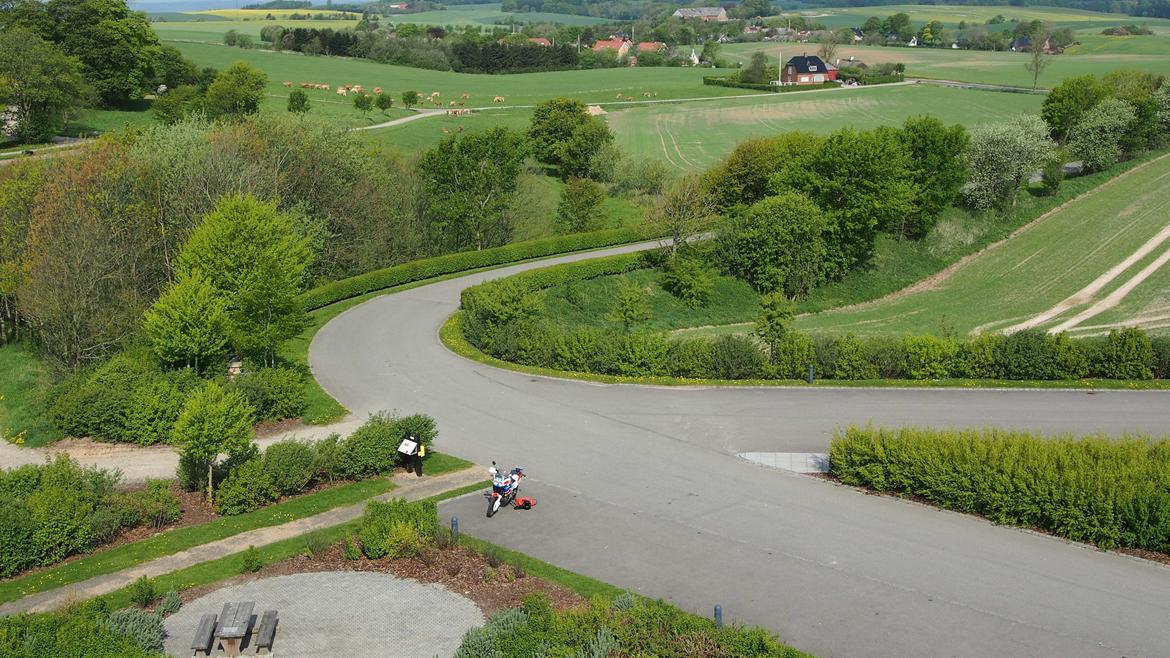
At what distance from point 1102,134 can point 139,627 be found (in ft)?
226

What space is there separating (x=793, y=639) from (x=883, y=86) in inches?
4399

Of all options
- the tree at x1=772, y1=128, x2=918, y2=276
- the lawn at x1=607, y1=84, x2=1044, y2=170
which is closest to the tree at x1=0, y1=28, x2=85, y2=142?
the lawn at x1=607, y1=84, x2=1044, y2=170

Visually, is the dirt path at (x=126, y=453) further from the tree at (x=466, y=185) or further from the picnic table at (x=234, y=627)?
the tree at (x=466, y=185)

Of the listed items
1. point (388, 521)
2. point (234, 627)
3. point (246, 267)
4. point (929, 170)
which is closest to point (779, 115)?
point (929, 170)

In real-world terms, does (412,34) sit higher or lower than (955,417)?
higher

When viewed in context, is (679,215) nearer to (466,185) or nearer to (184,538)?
(466,185)

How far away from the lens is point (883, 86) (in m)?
119

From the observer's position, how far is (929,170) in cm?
5638

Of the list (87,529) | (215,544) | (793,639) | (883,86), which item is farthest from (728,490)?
(883,86)

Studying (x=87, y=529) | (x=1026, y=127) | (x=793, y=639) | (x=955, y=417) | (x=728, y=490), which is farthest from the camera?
(x=1026, y=127)

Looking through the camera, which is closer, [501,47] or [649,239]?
[649,239]

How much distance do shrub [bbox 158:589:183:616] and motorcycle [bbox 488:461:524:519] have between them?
6.58 meters

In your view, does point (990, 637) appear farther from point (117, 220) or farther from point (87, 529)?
point (117, 220)

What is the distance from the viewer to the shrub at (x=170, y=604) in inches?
695
